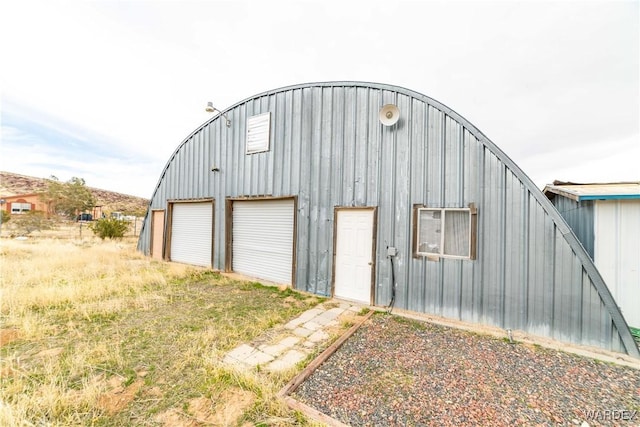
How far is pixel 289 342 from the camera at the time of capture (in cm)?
361

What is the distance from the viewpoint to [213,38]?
7.17 metres

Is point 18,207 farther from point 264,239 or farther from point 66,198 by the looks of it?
point 264,239

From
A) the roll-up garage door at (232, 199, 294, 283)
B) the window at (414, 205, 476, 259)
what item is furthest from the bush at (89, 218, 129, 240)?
the window at (414, 205, 476, 259)

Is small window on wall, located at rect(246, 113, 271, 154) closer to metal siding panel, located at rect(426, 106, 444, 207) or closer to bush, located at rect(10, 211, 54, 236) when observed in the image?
metal siding panel, located at rect(426, 106, 444, 207)

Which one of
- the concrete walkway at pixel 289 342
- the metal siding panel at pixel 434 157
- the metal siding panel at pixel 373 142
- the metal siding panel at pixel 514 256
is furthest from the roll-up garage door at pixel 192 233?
the metal siding panel at pixel 514 256

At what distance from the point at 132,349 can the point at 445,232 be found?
5.57 m

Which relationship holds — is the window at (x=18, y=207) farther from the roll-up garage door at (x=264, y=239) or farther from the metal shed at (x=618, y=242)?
the metal shed at (x=618, y=242)

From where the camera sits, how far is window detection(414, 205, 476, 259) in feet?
14.7

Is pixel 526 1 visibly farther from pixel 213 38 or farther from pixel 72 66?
pixel 72 66

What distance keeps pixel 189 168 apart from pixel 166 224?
8.96 feet

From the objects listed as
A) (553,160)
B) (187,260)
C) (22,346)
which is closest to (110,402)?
(22,346)

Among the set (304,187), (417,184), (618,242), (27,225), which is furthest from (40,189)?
(618,242)

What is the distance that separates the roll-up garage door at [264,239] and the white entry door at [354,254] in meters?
1.66

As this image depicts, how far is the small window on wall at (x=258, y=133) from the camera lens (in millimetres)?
7152
